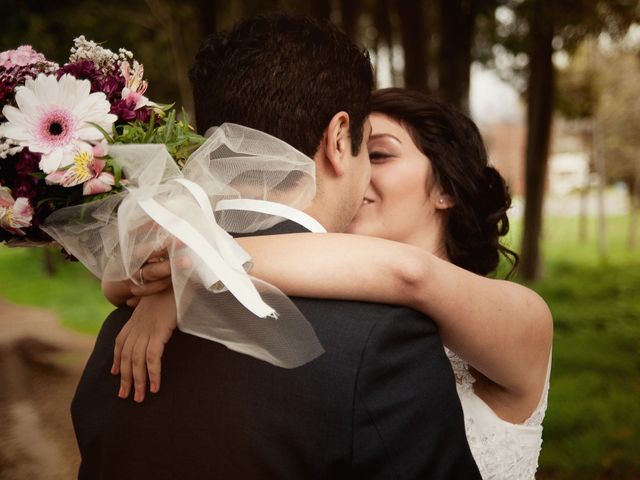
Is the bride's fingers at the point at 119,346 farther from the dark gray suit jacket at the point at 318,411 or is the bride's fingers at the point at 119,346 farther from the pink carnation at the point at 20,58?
the pink carnation at the point at 20,58

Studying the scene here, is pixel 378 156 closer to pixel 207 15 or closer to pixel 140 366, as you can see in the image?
pixel 140 366

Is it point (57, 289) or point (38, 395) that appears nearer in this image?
point (38, 395)

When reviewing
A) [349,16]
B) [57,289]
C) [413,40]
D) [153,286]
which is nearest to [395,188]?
[153,286]

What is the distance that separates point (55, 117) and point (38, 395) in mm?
5270

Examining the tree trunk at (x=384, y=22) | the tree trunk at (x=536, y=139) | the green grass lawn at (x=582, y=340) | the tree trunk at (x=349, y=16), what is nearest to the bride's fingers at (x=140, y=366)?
the green grass lawn at (x=582, y=340)

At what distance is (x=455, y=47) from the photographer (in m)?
8.68

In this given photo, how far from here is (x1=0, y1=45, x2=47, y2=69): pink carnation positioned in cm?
152

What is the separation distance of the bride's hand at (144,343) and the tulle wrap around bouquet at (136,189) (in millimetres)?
140

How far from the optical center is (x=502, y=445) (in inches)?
94.4

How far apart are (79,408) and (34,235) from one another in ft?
1.59

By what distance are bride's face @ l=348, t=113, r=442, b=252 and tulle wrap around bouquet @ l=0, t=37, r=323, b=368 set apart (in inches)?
50.4

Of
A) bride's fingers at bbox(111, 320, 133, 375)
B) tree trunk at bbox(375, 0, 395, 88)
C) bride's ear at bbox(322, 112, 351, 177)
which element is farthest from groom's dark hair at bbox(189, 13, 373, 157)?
tree trunk at bbox(375, 0, 395, 88)

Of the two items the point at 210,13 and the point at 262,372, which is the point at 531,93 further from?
the point at 262,372

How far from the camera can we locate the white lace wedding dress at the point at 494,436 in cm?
239
